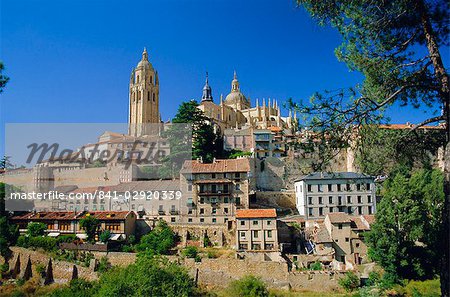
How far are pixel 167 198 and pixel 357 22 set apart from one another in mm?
31992

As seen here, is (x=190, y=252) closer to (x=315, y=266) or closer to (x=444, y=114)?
(x=315, y=266)

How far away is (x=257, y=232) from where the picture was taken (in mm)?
32781

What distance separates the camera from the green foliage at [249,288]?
25906 millimetres

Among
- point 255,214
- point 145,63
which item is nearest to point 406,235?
point 255,214

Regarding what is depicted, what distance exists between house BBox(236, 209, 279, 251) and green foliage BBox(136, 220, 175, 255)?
6010mm

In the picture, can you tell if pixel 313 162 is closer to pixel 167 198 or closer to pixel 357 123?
pixel 357 123

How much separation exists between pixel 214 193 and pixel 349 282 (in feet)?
49.7

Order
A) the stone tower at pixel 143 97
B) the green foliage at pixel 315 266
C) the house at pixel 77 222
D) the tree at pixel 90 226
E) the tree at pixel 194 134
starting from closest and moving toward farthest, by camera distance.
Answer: the green foliage at pixel 315 266, the tree at pixel 90 226, the house at pixel 77 222, the tree at pixel 194 134, the stone tower at pixel 143 97

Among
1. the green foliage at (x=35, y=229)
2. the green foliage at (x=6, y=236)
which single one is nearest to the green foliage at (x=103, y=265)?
the green foliage at (x=35, y=229)

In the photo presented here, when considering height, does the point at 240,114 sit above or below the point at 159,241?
above

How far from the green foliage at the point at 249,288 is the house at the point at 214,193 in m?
9.68

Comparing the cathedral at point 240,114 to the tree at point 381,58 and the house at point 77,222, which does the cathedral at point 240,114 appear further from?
the tree at point 381,58

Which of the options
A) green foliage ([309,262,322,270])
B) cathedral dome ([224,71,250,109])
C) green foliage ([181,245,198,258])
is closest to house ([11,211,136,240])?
green foliage ([181,245,198,258])

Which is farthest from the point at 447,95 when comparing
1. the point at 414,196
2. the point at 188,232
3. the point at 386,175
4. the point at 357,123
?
the point at 188,232
